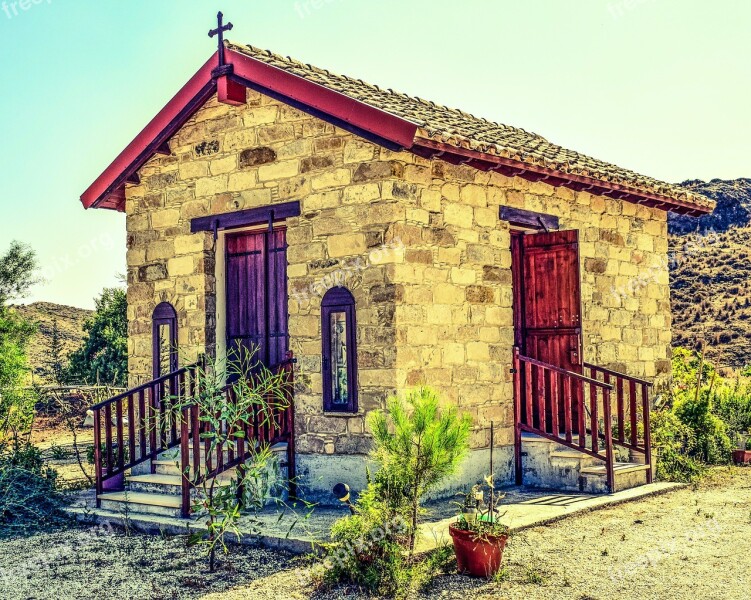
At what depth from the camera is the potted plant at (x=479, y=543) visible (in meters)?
5.56

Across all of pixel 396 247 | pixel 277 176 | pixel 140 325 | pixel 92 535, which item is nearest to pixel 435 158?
pixel 396 247

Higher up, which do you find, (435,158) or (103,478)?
(435,158)

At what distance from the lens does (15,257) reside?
990 inches

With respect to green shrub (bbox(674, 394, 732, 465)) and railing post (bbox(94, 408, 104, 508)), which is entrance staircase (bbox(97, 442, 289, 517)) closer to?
railing post (bbox(94, 408, 104, 508))

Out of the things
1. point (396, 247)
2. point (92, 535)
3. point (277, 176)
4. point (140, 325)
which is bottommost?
point (92, 535)

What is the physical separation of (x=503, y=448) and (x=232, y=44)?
5.12 meters

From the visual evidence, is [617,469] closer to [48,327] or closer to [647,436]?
[647,436]

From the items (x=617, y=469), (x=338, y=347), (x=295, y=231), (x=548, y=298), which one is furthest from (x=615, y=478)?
(x=295, y=231)

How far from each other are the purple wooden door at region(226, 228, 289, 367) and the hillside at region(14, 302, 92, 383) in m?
19.1

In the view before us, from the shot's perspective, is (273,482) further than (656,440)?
No

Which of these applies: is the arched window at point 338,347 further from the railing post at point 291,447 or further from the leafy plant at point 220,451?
the leafy plant at point 220,451

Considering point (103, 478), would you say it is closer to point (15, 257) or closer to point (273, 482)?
point (273, 482)

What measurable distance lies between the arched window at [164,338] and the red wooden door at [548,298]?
3.92 metres

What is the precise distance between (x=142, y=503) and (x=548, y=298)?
4.80 m
